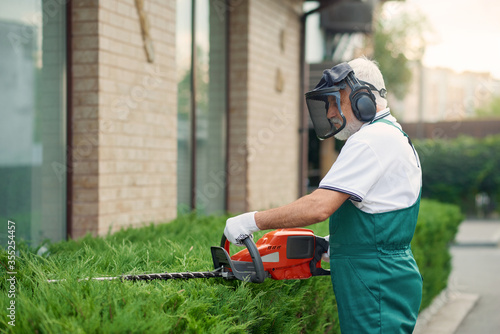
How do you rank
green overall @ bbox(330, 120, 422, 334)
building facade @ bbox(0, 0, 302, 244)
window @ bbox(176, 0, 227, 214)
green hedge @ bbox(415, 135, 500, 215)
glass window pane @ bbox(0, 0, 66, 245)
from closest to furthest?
green overall @ bbox(330, 120, 422, 334), glass window pane @ bbox(0, 0, 66, 245), building facade @ bbox(0, 0, 302, 244), window @ bbox(176, 0, 227, 214), green hedge @ bbox(415, 135, 500, 215)

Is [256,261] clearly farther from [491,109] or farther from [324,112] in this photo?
[491,109]

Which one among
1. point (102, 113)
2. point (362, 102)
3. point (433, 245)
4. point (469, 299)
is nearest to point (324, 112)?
point (362, 102)

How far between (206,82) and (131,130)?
245 centimetres

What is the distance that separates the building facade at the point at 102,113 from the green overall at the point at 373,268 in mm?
2175

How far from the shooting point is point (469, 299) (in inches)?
358

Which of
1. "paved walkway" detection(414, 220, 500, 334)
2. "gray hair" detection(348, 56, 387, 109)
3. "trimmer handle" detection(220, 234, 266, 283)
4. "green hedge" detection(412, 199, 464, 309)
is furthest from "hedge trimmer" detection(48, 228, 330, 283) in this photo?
"paved walkway" detection(414, 220, 500, 334)

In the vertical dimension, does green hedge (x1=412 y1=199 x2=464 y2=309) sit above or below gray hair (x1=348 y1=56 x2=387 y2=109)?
below

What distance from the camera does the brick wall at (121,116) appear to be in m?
5.35

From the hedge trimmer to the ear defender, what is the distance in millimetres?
668

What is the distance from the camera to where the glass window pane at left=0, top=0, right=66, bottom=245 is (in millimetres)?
4984

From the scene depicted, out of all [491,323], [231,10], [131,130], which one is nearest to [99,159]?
[131,130]

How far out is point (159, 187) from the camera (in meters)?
6.36

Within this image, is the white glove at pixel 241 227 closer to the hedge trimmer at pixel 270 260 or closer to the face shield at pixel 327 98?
the hedge trimmer at pixel 270 260

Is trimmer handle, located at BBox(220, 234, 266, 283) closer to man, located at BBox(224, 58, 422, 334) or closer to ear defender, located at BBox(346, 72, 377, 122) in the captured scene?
man, located at BBox(224, 58, 422, 334)
